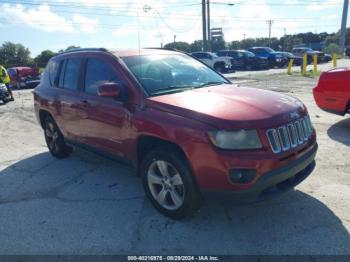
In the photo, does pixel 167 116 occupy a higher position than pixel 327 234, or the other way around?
pixel 167 116

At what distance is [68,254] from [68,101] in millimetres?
2618

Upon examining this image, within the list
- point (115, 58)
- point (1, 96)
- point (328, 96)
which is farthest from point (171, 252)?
point (1, 96)

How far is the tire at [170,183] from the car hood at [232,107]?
0.48 m

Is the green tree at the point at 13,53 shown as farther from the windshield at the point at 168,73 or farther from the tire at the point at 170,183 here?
the tire at the point at 170,183

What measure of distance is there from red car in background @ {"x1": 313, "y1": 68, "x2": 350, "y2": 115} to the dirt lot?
5.08 ft

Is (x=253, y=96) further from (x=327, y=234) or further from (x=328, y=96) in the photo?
(x=328, y=96)

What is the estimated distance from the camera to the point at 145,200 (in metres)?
4.30

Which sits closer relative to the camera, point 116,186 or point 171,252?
point 171,252

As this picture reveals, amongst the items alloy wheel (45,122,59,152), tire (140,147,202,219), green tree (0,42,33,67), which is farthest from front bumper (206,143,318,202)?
green tree (0,42,33,67)

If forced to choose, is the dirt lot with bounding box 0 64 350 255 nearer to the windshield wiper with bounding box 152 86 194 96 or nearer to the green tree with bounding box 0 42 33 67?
the windshield wiper with bounding box 152 86 194 96

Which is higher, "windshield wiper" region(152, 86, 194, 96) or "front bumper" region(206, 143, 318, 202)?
"windshield wiper" region(152, 86, 194, 96)

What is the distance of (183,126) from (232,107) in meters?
0.55

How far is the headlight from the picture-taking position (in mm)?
3162

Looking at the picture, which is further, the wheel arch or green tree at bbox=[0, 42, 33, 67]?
green tree at bbox=[0, 42, 33, 67]
